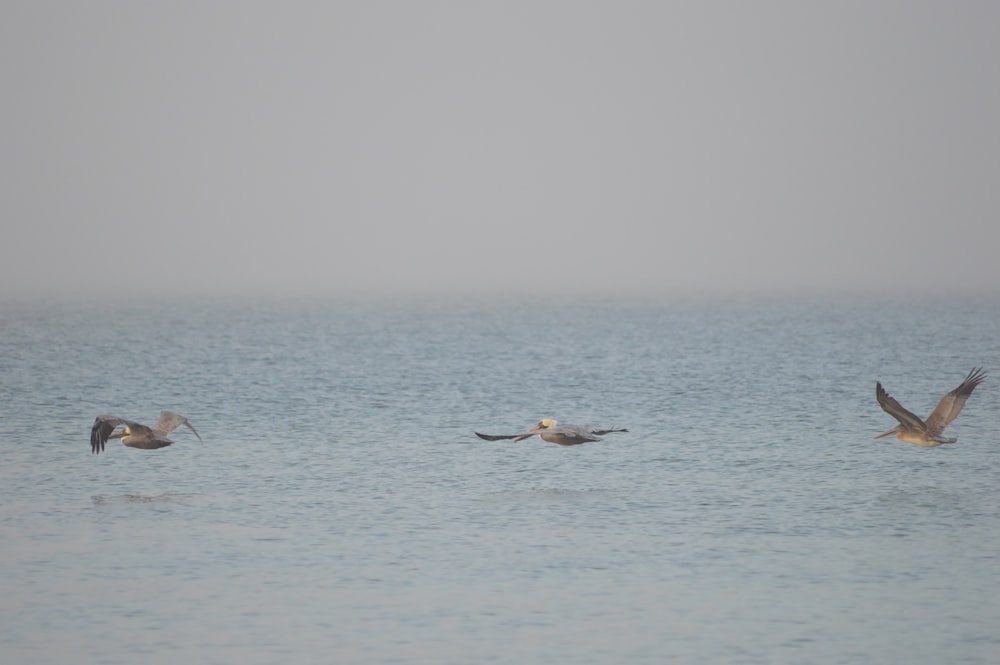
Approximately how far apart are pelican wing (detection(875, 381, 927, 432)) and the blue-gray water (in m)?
1.45

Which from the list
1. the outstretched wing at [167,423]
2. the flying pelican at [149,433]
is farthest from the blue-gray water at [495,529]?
the outstretched wing at [167,423]

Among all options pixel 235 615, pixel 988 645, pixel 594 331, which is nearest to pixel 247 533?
pixel 235 615

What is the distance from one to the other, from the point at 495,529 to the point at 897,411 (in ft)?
25.1

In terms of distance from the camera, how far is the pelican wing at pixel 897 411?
23.3 meters

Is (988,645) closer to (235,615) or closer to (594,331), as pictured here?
(235,615)

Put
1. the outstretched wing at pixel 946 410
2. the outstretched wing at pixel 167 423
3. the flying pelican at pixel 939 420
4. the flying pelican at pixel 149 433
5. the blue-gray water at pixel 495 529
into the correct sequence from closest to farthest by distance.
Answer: the blue-gray water at pixel 495 529 < the flying pelican at pixel 939 420 < the outstretched wing at pixel 946 410 < the flying pelican at pixel 149 433 < the outstretched wing at pixel 167 423

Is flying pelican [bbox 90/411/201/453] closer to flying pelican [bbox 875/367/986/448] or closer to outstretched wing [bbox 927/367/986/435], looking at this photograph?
flying pelican [bbox 875/367/986/448]

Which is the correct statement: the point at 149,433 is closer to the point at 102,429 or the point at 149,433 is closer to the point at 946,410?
the point at 102,429

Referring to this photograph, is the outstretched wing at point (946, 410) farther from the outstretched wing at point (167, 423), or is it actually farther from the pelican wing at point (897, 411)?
the outstretched wing at point (167, 423)

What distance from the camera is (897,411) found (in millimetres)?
24438

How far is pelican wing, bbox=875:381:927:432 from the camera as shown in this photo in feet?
76.4

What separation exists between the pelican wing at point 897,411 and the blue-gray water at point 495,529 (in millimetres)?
1446

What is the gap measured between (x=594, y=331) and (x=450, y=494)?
8631 cm

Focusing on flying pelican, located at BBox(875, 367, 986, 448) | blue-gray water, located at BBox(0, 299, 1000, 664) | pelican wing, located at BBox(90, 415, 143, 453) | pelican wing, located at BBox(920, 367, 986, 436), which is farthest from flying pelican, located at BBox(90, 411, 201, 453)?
pelican wing, located at BBox(920, 367, 986, 436)
